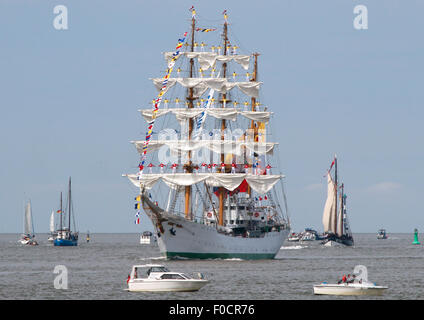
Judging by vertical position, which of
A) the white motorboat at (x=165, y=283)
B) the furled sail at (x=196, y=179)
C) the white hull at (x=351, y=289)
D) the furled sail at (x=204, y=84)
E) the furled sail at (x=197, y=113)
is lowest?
the white hull at (x=351, y=289)

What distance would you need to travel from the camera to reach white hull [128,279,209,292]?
67.7 meters

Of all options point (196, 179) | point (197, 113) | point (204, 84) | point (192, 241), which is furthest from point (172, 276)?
point (204, 84)

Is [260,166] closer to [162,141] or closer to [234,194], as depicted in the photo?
[234,194]

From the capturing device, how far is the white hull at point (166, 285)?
6769 centimetres

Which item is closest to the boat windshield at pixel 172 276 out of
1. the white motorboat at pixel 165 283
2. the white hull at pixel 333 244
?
the white motorboat at pixel 165 283

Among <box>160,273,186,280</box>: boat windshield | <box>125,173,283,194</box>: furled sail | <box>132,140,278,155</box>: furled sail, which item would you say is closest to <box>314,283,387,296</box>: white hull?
<box>160,273,186,280</box>: boat windshield

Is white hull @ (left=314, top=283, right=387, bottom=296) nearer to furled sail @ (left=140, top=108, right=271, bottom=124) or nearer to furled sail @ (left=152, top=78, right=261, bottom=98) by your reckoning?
furled sail @ (left=140, top=108, right=271, bottom=124)

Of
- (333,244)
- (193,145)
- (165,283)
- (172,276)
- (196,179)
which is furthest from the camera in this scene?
(333,244)

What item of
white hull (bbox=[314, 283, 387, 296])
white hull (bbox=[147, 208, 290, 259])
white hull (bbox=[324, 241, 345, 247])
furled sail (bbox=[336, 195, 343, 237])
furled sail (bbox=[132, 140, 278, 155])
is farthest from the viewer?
furled sail (bbox=[336, 195, 343, 237])

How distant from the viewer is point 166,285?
6788cm

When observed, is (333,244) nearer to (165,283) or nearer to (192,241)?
(192,241)

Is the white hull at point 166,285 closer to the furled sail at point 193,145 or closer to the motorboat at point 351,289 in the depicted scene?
the motorboat at point 351,289
